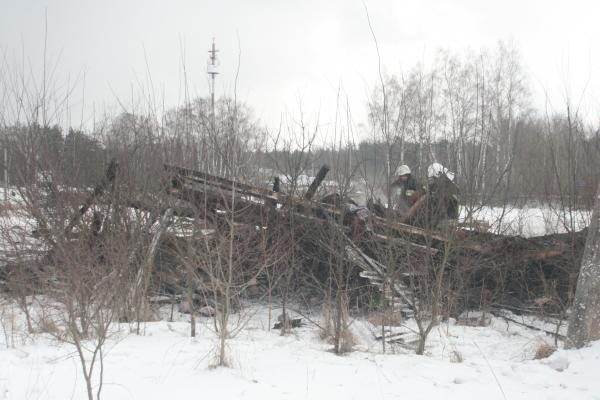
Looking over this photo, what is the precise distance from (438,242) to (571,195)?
2268mm

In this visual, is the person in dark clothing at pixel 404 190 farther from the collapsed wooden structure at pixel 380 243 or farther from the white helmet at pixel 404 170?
the collapsed wooden structure at pixel 380 243

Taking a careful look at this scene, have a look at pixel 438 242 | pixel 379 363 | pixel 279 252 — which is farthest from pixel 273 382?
pixel 438 242

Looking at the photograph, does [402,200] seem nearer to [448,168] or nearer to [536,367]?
[448,168]

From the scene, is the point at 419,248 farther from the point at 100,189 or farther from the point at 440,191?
the point at 100,189

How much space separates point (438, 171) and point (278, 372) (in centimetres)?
355

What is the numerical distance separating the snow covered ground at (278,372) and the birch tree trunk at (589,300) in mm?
295

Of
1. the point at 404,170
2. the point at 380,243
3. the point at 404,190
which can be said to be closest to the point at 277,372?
the point at 380,243

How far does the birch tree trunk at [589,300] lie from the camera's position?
5.23 metres

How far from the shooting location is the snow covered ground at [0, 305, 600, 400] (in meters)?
4.17

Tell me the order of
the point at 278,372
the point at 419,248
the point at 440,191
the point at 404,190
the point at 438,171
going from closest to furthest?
the point at 278,372 < the point at 440,191 < the point at 438,171 < the point at 419,248 < the point at 404,190

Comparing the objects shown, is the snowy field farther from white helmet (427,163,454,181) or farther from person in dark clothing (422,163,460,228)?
white helmet (427,163,454,181)

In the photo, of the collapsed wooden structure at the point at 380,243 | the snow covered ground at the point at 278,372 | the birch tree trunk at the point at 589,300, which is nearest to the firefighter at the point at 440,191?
the collapsed wooden structure at the point at 380,243

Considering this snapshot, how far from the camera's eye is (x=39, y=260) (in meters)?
7.82

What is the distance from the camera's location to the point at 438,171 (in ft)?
21.7
